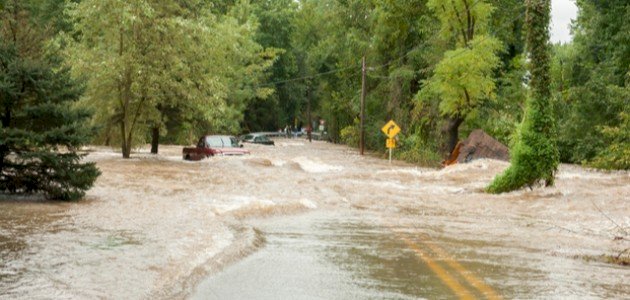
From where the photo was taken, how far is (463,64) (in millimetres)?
40219

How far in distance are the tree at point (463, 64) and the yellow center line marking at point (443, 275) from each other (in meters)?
29.4

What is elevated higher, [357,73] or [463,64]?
[357,73]

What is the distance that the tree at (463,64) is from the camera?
132 ft

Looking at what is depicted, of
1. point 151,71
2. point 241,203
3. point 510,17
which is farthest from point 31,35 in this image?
point 510,17

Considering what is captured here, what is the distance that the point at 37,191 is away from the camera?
667 inches

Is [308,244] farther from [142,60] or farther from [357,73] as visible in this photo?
[357,73]

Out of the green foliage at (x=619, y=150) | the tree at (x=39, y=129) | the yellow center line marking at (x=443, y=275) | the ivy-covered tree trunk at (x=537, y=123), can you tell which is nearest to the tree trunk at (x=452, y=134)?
the green foliage at (x=619, y=150)

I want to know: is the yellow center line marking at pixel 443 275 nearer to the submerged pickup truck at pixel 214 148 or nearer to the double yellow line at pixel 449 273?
the double yellow line at pixel 449 273

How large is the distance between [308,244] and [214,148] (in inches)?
1083

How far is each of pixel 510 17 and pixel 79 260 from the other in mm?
43431

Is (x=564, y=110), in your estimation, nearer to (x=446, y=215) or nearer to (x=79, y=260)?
(x=446, y=215)

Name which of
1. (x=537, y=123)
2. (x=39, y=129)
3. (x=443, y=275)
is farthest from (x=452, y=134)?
(x=443, y=275)

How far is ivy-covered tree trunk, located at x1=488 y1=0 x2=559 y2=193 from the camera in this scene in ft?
75.6

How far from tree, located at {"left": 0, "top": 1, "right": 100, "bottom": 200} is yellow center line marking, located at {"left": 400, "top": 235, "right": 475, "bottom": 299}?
8.10 meters
